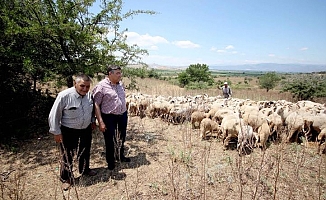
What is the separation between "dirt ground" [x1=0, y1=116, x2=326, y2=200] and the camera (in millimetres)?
3825

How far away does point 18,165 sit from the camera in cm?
495

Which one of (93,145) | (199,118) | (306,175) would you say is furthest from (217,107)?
(93,145)

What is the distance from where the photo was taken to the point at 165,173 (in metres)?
4.64

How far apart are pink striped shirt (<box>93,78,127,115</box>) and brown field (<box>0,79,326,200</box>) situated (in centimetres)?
123

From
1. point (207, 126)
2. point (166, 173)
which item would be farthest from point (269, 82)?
point (166, 173)

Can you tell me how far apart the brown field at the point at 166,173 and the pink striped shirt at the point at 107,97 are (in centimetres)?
123

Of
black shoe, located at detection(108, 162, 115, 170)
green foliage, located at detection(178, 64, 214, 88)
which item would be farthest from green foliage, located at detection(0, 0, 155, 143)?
green foliage, located at detection(178, 64, 214, 88)

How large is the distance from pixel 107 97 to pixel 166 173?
→ 210 cm

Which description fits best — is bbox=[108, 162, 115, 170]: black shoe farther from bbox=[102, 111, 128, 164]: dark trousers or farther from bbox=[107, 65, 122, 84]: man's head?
bbox=[107, 65, 122, 84]: man's head

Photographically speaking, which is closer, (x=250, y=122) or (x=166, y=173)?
Result: (x=166, y=173)

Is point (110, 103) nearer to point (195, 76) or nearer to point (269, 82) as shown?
point (195, 76)

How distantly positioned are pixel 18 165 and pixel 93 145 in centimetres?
186

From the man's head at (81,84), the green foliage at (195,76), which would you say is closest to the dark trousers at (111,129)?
the man's head at (81,84)

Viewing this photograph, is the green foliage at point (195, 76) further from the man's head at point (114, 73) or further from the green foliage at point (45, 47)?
the man's head at point (114, 73)
